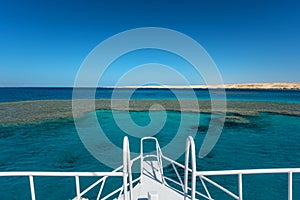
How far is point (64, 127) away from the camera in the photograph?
20953 mm

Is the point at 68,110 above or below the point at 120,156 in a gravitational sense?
above

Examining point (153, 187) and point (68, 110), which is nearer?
point (153, 187)

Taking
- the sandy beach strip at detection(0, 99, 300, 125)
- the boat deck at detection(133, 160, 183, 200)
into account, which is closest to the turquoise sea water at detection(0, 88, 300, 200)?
the boat deck at detection(133, 160, 183, 200)

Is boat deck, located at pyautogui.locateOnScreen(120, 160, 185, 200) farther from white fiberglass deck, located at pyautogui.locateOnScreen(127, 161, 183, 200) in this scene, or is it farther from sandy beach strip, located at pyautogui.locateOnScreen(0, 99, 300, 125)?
sandy beach strip, located at pyautogui.locateOnScreen(0, 99, 300, 125)

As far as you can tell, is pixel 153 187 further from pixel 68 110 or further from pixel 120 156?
pixel 68 110

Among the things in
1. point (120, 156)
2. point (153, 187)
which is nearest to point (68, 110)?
point (120, 156)

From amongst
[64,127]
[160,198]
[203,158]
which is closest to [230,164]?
[203,158]

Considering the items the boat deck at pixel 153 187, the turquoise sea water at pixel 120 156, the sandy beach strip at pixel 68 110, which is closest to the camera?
the boat deck at pixel 153 187

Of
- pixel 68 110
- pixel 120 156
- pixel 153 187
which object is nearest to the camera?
pixel 153 187

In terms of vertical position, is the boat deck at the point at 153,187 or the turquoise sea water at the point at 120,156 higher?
the boat deck at the point at 153,187

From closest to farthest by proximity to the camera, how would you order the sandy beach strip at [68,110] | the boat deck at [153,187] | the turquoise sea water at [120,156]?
the boat deck at [153,187] < the turquoise sea water at [120,156] < the sandy beach strip at [68,110]

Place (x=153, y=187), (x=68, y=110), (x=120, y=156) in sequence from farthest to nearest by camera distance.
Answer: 1. (x=68, y=110)
2. (x=120, y=156)
3. (x=153, y=187)

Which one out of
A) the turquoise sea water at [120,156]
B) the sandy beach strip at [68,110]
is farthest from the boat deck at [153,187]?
the sandy beach strip at [68,110]

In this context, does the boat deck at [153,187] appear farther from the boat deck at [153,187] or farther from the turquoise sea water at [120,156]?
the turquoise sea water at [120,156]
